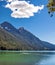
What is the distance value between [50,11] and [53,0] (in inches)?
29.7

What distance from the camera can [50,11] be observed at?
27.7ft

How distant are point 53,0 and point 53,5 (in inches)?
11.0

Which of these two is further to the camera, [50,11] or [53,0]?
[50,11]

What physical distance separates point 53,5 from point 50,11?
481 mm

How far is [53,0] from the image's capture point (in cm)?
774

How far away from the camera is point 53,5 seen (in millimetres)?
7980
